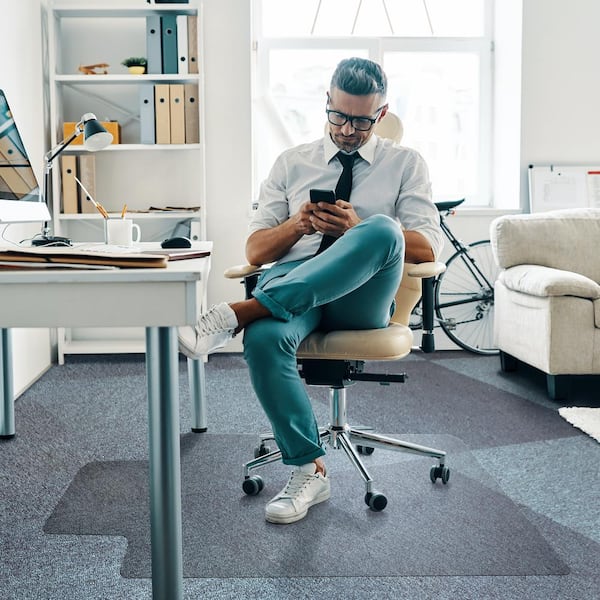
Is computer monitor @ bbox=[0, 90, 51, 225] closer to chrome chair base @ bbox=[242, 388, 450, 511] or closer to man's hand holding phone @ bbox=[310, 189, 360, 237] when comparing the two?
man's hand holding phone @ bbox=[310, 189, 360, 237]

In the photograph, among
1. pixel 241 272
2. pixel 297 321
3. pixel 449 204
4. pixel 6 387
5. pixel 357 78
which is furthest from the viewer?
pixel 449 204

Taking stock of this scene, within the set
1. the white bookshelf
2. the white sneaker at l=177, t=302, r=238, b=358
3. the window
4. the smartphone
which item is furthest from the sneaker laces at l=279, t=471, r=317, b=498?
the window

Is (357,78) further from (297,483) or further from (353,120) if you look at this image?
(297,483)

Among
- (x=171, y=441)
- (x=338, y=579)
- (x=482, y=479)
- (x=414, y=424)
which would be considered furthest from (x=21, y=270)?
(x=414, y=424)

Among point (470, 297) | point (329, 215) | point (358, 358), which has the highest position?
point (329, 215)

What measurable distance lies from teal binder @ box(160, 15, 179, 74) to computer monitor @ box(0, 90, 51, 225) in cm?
195

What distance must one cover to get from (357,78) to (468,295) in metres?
2.27

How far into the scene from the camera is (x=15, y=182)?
1.92 m

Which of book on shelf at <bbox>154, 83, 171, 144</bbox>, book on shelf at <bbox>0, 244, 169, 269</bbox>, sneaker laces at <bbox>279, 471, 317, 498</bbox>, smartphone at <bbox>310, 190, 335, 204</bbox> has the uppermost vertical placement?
book on shelf at <bbox>154, 83, 171, 144</bbox>

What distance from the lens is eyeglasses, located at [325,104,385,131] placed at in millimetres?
2131

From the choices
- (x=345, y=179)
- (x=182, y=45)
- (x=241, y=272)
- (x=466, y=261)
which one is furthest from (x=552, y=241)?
(x=182, y=45)

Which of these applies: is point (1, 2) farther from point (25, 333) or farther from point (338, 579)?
point (338, 579)

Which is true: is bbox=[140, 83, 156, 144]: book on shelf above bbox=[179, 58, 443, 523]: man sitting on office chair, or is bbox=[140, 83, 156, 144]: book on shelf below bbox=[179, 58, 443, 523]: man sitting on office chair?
above

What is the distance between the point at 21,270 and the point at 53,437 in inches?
59.5
